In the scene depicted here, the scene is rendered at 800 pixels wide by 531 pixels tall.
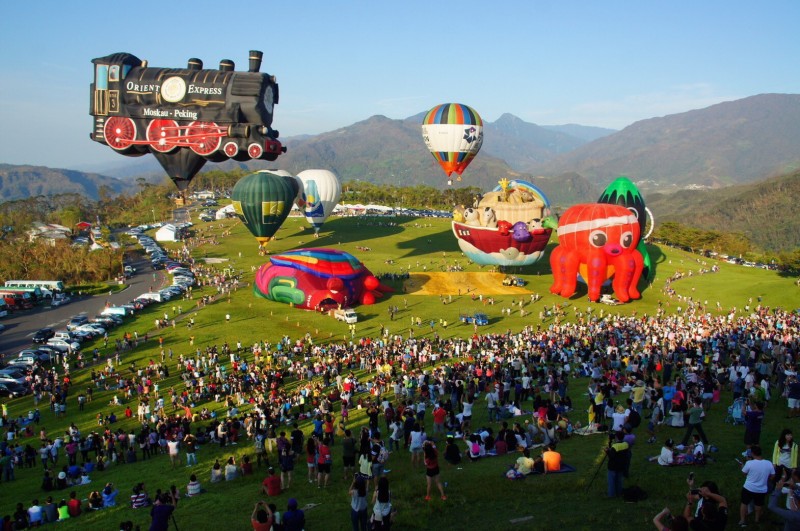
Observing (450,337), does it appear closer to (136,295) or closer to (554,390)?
(554,390)

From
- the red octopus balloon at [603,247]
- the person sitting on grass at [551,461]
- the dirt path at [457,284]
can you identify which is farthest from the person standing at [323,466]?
the dirt path at [457,284]

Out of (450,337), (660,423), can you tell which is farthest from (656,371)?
(450,337)

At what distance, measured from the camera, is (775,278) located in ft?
195

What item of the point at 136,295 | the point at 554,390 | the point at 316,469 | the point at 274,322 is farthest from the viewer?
the point at 136,295

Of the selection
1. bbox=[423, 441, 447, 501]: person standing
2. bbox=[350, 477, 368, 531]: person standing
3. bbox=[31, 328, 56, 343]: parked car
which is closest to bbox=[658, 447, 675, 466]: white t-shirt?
bbox=[423, 441, 447, 501]: person standing

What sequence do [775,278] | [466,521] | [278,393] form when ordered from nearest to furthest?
1. [466,521]
2. [278,393]
3. [775,278]

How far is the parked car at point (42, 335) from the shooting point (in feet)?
132

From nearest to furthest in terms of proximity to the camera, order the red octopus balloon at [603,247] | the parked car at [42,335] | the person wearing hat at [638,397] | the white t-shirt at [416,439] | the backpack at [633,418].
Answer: the white t-shirt at [416,439]
the backpack at [633,418]
the person wearing hat at [638,397]
the parked car at [42,335]
the red octopus balloon at [603,247]

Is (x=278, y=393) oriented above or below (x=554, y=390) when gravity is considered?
below

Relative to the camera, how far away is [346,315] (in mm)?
44969

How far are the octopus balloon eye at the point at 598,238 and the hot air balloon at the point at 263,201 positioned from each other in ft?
88.0

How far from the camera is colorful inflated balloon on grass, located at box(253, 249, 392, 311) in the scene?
47.4 meters

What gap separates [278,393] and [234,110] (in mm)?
11160

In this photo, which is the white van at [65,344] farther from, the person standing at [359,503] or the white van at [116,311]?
the person standing at [359,503]
